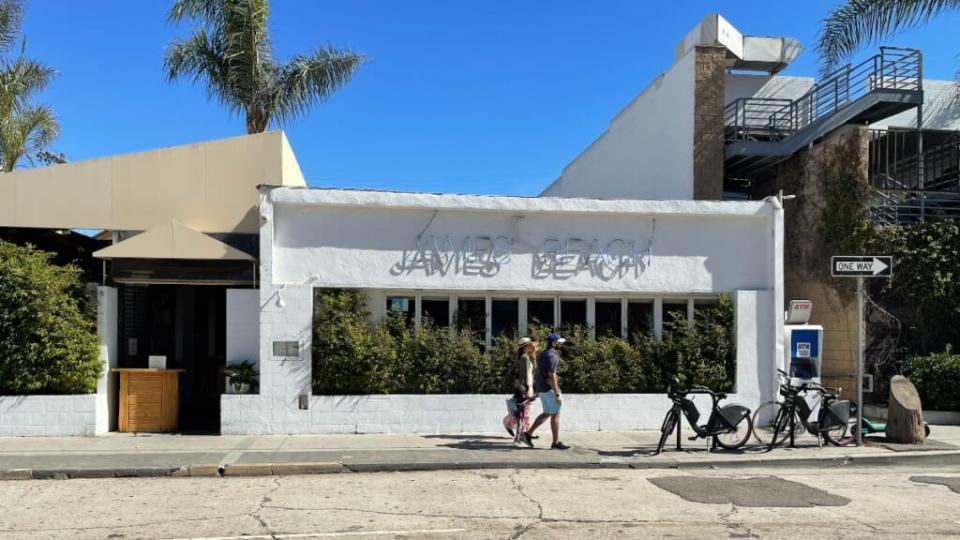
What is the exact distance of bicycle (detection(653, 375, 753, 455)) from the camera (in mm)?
10211

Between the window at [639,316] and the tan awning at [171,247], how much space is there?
6.81 meters

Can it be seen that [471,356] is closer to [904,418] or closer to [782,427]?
[782,427]

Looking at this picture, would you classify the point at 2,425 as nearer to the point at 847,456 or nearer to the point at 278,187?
the point at 278,187

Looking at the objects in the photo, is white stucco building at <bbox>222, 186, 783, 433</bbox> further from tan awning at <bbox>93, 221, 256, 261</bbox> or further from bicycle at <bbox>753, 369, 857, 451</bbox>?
bicycle at <bbox>753, 369, 857, 451</bbox>

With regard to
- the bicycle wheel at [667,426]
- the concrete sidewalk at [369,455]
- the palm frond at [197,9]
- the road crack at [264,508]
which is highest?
the palm frond at [197,9]

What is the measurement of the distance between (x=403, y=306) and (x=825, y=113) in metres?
10.8

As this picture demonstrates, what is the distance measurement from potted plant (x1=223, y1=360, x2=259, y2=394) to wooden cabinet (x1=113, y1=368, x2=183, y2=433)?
115cm

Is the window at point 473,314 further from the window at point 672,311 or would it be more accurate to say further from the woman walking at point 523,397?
the window at point 672,311

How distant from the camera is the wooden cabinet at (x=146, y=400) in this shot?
38.8 feet

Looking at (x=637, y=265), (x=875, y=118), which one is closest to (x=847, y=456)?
(x=637, y=265)

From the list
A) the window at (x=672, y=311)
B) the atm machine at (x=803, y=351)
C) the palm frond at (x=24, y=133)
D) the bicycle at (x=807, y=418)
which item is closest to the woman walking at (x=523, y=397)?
the window at (x=672, y=311)

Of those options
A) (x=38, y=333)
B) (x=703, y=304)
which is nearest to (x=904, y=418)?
(x=703, y=304)

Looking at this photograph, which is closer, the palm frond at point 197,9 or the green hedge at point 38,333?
the green hedge at point 38,333

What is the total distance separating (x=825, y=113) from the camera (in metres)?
16.1
